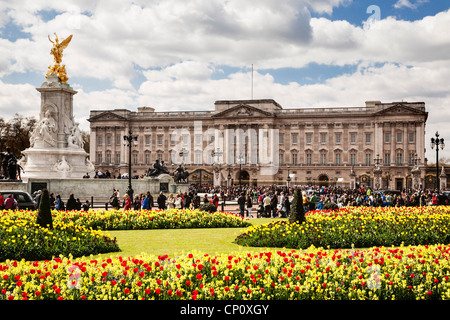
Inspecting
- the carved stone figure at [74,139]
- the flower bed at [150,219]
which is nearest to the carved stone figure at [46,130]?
the carved stone figure at [74,139]

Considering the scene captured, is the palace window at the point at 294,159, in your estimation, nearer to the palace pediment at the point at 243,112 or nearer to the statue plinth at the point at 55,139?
the palace pediment at the point at 243,112

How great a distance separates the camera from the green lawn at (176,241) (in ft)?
38.0

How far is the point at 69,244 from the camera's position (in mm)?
10703

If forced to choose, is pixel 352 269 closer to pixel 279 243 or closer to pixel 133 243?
pixel 279 243

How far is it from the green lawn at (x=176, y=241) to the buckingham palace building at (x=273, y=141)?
192ft

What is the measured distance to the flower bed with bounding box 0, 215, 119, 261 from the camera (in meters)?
10.2

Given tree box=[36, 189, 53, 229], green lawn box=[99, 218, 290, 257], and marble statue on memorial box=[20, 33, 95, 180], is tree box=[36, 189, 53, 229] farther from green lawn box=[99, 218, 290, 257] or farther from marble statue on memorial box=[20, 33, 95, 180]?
marble statue on memorial box=[20, 33, 95, 180]

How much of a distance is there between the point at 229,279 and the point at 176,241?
641 centimetres

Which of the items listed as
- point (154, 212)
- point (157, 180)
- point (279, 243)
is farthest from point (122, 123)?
point (279, 243)

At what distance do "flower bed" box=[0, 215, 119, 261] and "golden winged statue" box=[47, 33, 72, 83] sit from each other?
62.7ft

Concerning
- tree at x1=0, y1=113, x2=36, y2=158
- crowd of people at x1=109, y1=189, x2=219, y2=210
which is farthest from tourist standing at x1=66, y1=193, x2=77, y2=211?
tree at x1=0, y1=113, x2=36, y2=158

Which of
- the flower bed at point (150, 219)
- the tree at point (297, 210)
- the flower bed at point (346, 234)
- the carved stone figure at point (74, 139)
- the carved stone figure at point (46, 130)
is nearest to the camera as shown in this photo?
the flower bed at point (346, 234)

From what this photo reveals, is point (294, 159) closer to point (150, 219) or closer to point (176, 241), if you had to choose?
point (150, 219)
